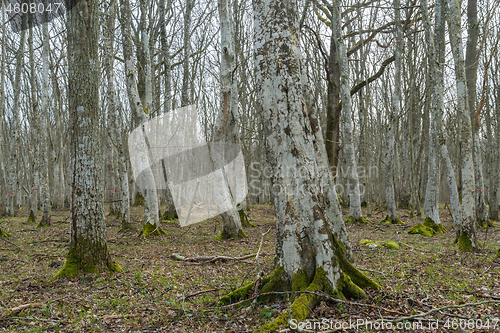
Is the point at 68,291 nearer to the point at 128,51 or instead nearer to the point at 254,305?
the point at 254,305

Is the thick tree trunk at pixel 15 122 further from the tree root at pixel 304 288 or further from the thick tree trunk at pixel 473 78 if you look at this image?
the thick tree trunk at pixel 473 78

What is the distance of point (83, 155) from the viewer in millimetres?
4867

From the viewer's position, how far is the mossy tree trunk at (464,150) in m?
5.93

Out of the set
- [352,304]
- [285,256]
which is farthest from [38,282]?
[352,304]

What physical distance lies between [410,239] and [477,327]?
240 inches

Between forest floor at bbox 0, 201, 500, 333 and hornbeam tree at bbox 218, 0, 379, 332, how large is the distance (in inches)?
10.7

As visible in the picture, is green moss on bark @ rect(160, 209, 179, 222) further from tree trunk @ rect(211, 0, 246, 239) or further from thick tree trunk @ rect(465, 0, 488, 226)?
thick tree trunk @ rect(465, 0, 488, 226)

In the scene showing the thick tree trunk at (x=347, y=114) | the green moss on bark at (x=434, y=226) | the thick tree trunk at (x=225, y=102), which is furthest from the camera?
the thick tree trunk at (x=347, y=114)

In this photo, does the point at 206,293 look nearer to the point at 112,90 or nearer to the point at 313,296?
the point at 313,296

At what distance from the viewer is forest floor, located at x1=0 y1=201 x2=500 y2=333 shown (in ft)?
10.5

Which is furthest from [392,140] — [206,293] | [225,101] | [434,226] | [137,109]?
[206,293]

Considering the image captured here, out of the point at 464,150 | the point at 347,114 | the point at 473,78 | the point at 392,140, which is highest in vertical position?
the point at 473,78

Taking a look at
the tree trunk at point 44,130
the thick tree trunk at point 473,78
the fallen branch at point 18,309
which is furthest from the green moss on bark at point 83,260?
the thick tree trunk at point 473,78

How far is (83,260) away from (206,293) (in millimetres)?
2093
